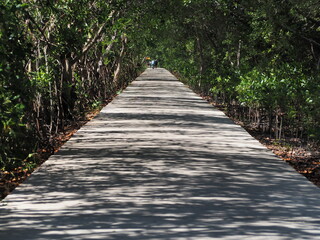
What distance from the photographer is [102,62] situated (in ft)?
85.5

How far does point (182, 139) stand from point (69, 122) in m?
4.64

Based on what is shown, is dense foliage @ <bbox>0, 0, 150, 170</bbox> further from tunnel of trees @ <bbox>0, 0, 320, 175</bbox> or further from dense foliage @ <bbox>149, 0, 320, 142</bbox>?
dense foliage @ <bbox>149, 0, 320, 142</bbox>

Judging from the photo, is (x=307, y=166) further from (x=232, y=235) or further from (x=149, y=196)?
(x=232, y=235)

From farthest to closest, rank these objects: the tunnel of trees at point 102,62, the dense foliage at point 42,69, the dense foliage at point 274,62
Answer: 1. the dense foliage at point 274,62
2. the tunnel of trees at point 102,62
3. the dense foliage at point 42,69

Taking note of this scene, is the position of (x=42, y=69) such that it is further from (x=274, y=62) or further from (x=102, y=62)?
(x=102, y=62)

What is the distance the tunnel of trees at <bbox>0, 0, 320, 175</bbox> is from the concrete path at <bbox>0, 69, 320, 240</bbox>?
2.47ft

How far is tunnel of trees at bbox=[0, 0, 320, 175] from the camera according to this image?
A: 23.7ft

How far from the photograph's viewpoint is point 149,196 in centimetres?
721

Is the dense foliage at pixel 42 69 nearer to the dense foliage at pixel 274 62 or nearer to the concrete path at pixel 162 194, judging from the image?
the concrete path at pixel 162 194

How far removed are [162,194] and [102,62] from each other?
19.2 meters

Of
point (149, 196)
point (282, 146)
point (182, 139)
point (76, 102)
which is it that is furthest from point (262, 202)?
point (76, 102)

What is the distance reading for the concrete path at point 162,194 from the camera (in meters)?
5.80

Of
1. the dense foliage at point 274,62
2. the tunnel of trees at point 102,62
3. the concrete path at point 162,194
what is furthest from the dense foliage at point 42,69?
→ the dense foliage at point 274,62

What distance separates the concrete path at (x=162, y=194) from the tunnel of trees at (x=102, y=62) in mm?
754
